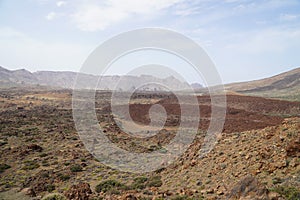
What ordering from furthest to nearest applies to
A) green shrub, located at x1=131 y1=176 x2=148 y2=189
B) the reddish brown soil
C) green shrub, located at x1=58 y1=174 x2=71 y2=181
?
the reddish brown soil < green shrub, located at x1=58 y1=174 x2=71 y2=181 < green shrub, located at x1=131 y1=176 x2=148 y2=189

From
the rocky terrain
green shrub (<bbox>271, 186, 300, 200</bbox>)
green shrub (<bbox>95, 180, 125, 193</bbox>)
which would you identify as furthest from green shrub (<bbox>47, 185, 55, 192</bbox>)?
green shrub (<bbox>271, 186, 300, 200</bbox>)

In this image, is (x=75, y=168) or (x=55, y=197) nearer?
(x=55, y=197)

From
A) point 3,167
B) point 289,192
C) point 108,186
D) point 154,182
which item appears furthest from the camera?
A: point 3,167

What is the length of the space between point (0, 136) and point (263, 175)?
2114 cm

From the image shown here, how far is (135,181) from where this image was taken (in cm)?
1323

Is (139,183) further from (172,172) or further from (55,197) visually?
(55,197)

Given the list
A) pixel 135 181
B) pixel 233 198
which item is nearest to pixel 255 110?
pixel 135 181

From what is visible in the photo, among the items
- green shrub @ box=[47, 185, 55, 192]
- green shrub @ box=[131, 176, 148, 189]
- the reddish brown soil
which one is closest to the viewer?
green shrub @ box=[131, 176, 148, 189]

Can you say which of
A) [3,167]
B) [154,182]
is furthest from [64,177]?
[154,182]

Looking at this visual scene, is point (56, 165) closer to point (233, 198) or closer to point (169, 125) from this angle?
point (233, 198)

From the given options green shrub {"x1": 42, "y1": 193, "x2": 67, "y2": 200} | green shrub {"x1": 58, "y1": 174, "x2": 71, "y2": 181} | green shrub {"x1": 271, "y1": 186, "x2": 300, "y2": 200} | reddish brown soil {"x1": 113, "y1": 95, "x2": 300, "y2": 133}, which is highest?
green shrub {"x1": 271, "y1": 186, "x2": 300, "y2": 200}

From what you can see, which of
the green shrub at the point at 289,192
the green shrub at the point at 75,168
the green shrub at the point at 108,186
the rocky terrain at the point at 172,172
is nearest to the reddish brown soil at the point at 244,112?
the rocky terrain at the point at 172,172

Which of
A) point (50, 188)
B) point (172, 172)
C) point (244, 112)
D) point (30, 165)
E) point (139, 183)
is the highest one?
point (244, 112)

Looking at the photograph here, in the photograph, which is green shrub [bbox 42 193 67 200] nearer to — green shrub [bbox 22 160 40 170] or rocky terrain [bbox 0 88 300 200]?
rocky terrain [bbox 0 88 300 200]
